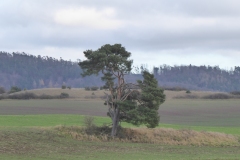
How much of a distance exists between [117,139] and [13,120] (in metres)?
20.9

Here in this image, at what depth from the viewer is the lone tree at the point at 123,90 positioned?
4234 cm

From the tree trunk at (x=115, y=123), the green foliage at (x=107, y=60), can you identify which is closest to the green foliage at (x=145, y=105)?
the tree trunk at (x=115, y=123)

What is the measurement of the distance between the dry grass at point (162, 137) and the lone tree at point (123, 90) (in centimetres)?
124

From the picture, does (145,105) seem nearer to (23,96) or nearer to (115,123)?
(115,123)

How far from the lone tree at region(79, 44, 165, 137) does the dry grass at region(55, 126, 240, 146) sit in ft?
4.07

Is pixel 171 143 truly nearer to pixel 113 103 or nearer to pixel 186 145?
pixel 186 145

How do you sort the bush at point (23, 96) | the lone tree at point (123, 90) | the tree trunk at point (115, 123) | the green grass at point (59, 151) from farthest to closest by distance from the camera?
the bush at point (23, 96)
the tree trunk at point (115, 123)
the lone tree at point (123, 90)
the green grass at point (59, 151)

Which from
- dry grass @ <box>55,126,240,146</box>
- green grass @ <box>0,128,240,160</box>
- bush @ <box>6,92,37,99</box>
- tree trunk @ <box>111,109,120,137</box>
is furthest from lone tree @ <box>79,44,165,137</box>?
bush @ <box>6,92,37,99</box>

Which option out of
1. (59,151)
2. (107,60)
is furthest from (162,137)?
(59,151)

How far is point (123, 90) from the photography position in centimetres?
4494

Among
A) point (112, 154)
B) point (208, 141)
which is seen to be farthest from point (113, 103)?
point (112, 154)

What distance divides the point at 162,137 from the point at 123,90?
6847 mm

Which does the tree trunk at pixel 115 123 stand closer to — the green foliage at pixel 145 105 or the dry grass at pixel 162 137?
the dry grass at pixel 162 137

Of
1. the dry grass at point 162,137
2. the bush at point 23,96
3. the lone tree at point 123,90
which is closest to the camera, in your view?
the dry grass at point 162,137
